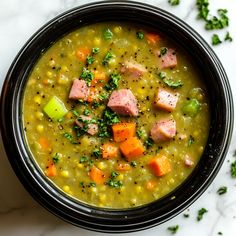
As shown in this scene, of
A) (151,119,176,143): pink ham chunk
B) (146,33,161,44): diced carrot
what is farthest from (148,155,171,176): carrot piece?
(146,33,161,44): diced carrot

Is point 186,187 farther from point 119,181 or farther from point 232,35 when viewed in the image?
point 232,35

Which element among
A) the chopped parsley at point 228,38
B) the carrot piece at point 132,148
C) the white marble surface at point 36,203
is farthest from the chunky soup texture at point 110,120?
the chopped parsley at point 228,38

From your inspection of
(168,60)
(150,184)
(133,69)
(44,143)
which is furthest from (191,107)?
(44,143)

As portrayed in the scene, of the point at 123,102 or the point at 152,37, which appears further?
the point at 152,37

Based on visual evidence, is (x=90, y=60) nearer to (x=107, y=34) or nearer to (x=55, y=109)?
(x=107, y=34)

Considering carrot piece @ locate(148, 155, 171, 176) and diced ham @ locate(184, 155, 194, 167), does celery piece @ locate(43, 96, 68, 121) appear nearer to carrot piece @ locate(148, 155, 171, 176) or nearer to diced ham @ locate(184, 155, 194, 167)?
carrot piece @ locate(148, 155, 171, 176)
